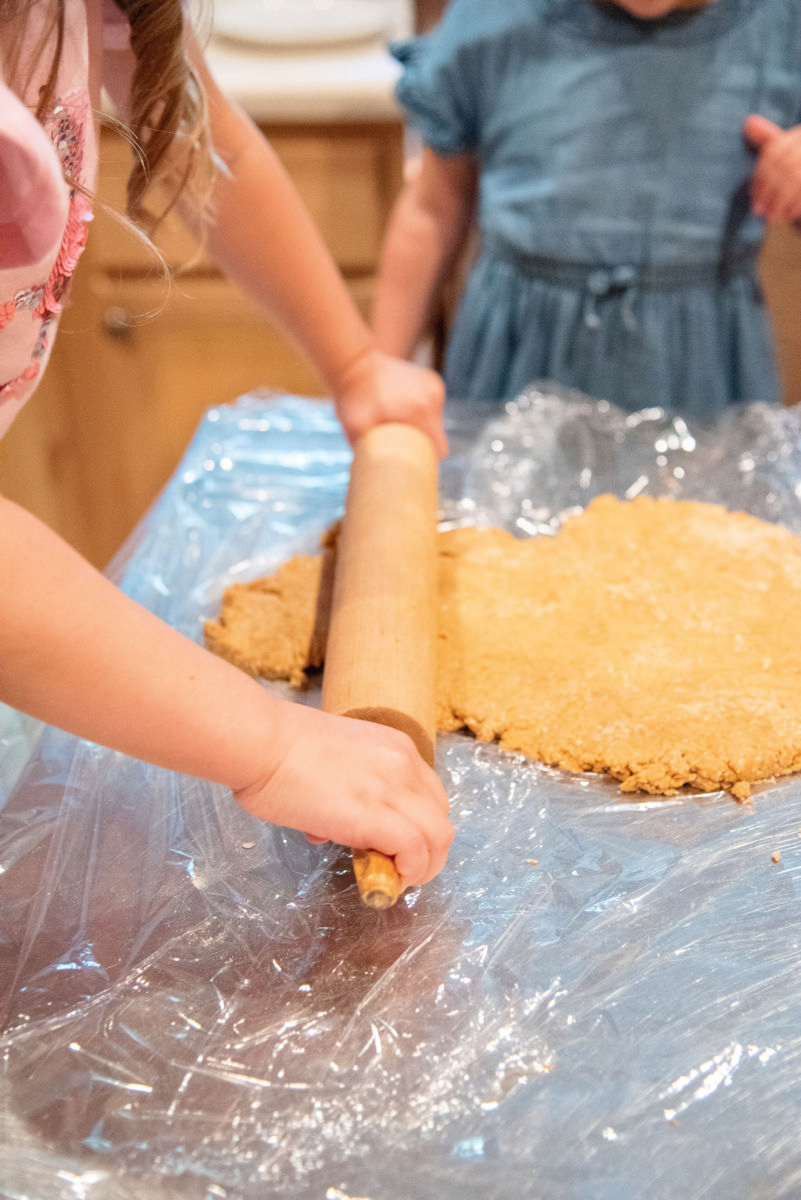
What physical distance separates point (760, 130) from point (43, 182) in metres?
0.80

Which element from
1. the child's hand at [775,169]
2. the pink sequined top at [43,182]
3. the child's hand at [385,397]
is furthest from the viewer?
the child's hand at [775,169]

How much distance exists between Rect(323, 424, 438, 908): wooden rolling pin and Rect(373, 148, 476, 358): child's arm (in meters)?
0.48

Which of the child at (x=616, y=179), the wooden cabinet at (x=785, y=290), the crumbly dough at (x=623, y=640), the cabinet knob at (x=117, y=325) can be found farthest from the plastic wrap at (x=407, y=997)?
the wooden cabinet at (x=785, y=290)

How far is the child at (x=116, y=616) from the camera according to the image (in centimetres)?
42

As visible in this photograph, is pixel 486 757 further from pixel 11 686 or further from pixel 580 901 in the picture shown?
pixel 11 686

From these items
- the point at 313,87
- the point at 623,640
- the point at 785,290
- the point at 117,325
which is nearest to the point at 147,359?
the point at 117,325

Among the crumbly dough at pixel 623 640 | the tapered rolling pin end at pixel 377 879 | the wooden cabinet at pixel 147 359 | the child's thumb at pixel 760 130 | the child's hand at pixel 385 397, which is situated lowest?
the wooden cabinet at pixel 147 359

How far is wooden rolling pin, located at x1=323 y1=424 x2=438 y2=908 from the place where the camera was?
53 cm

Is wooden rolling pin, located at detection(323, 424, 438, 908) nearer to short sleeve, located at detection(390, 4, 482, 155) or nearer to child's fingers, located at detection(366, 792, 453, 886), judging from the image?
child's fingers, located at detection(366, 792, 453, 886)

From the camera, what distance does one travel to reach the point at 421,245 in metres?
1.21

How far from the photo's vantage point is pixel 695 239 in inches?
40.9

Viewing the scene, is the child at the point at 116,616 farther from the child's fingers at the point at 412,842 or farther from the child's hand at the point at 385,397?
the child's hand at the point at 385,397

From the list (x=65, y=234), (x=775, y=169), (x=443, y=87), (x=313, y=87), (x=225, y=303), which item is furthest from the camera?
(x=225, y=303)

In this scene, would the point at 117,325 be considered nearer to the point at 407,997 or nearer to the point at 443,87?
the point at 443,87
